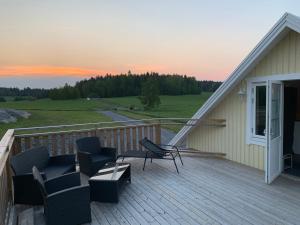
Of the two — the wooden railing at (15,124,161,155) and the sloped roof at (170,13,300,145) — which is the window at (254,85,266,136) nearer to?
the sloped roof at (170,13,300,145)

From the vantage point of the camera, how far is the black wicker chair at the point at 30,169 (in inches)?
150

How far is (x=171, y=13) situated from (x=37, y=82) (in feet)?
35.5

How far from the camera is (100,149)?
5.87m

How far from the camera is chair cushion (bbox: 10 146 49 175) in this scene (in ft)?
12.9

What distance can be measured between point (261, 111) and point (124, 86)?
22388 mm

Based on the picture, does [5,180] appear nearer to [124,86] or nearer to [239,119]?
[239,119]

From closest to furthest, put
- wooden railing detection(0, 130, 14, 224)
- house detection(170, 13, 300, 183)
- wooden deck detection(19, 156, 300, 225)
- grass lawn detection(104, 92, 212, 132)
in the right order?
wooden railing detection(0, 130, 14, 224), wooden deck detection(19, 156, 300, 225), house detection(170, 13, 300, 183), grass lawn detection(104, 92, 212, 132)

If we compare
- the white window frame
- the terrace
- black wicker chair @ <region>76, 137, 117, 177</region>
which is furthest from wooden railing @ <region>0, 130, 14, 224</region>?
the white window frame

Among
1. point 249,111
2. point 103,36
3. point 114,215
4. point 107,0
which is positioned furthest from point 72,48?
point 114,215

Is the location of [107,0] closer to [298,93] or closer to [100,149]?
[100,149]

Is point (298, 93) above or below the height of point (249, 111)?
above

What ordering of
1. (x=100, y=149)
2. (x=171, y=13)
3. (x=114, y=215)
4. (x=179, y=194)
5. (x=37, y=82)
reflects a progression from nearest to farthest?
(x=114, y=215) < (x=179, y=194) < (x=100, y=149) < (x=171, y=13) < (x=37, y=82)

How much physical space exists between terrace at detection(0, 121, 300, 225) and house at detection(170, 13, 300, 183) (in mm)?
529

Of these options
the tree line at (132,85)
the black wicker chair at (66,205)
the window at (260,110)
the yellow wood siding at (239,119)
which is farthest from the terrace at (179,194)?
the tree line at (132,85)
